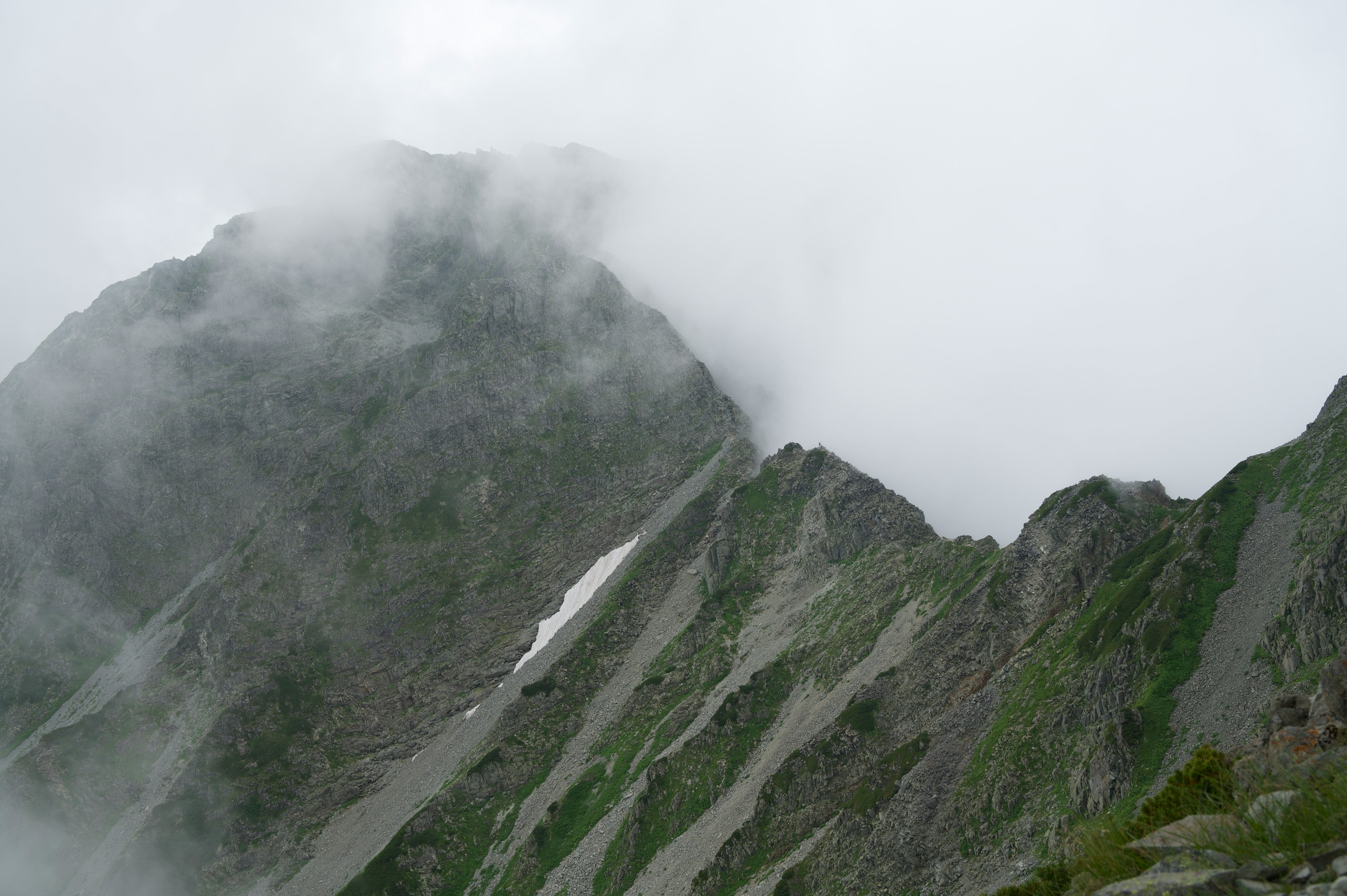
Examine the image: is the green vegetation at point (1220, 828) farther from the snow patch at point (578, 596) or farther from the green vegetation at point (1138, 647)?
the snow patch at point (578, 596)

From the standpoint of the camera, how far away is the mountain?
5416 centimetres

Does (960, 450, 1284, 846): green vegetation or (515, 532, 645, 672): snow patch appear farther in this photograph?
(515, 532, 645, 672): snow patch

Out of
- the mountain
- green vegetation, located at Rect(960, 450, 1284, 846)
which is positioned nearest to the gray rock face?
the mountain

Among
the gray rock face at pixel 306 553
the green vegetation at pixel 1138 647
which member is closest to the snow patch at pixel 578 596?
the gray rock face at pixel 306 553

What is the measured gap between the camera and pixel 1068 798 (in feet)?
156

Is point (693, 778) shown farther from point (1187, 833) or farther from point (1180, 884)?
point (1180, 884)

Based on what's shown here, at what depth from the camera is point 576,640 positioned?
12631cm

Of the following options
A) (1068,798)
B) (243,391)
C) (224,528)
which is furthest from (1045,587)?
(243,391)

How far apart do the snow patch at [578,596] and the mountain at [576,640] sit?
0.74 metres

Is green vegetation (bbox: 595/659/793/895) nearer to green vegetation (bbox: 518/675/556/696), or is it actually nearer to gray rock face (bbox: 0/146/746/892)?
green vegetation (bbox: 518/675/556/696)

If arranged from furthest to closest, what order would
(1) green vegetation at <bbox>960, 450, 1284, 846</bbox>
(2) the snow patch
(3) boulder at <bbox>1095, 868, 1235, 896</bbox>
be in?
(2) the snow patch < (1) green vegetation at <bbox>960, 450, 1284, 846</bbox> < (3) boulder at <bbox>1095, 868, 1235, 896</bbox>

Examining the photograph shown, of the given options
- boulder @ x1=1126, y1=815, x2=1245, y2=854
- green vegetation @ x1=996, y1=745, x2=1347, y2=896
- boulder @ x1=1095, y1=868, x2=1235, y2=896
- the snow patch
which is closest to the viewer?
boulder @ x1=1095, y1=868, x2=1235, y2=896

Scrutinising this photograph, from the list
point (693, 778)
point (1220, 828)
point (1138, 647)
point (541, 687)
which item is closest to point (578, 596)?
point (541, 687)

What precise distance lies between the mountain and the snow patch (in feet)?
2.43
